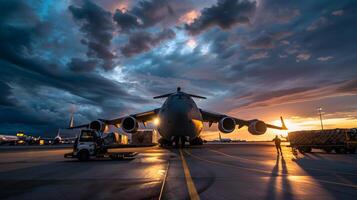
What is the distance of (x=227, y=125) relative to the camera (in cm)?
2550

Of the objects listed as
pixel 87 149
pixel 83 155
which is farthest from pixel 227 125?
pixel 83 155

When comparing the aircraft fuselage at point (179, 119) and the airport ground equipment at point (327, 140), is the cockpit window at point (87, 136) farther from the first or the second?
the airport ground equipment at point (327, 140)

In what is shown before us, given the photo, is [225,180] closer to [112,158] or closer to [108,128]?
[112,158]

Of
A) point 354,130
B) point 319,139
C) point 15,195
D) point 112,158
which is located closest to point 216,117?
point 319,139

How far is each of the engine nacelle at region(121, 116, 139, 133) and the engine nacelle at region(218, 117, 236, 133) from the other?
31.9 ft

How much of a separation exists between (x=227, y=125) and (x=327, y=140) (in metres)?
9.69

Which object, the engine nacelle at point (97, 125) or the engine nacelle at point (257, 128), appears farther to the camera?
the engine nacelle at point (257, 128)

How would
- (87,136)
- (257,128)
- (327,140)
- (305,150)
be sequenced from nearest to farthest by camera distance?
(87,136) < (327,140) < (305,150) < (257,128)

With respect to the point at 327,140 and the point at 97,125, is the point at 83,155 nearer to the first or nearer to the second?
the point at 97,125

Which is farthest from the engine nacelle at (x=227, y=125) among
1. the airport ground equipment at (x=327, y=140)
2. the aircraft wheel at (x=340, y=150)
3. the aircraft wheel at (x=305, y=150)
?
the aircraft wheel at (x=340, y=150)

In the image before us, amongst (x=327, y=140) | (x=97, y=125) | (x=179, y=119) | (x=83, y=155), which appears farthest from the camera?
(x=97, y=125)

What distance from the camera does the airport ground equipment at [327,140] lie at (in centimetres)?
1836

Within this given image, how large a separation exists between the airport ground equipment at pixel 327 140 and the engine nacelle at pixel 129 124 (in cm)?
1647

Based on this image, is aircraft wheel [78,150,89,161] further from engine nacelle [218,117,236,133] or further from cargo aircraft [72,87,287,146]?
engine nacelle [218,117,236,133]
